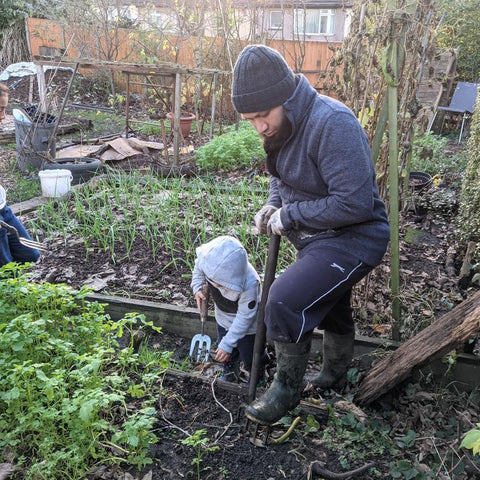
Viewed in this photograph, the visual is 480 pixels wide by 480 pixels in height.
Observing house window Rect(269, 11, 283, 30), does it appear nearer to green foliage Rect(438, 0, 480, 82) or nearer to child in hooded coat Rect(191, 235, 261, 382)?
green foliage Rect(438, 0, 480, 82)

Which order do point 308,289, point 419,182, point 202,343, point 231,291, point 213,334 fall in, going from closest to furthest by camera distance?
point 308,289 < point 231,291 < point 202,343 < point 213,334 < point 419,182

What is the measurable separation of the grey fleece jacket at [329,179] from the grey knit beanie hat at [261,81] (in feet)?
0.21

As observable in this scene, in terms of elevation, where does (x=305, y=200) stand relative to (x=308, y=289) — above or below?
above

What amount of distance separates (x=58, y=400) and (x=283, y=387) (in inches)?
44.4

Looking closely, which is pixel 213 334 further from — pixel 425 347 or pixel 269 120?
pixel 269 120

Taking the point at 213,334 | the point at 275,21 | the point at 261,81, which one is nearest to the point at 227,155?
the point at 213,334

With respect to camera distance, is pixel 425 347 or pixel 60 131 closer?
pixel 425 347

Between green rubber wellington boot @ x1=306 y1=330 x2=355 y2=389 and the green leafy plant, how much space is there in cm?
79

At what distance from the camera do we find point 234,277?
104 inches

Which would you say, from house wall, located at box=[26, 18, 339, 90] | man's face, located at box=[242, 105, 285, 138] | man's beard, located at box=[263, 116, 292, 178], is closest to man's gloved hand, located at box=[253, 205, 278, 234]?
man's beard, located at box=[263, 116, 292, 178]

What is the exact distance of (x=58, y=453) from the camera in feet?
6.95

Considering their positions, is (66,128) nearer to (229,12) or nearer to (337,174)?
(229,12)

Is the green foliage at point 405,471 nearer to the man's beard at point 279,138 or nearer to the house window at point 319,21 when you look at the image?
the man's beard at point 279,138

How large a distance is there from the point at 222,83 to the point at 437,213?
26.1 ft
